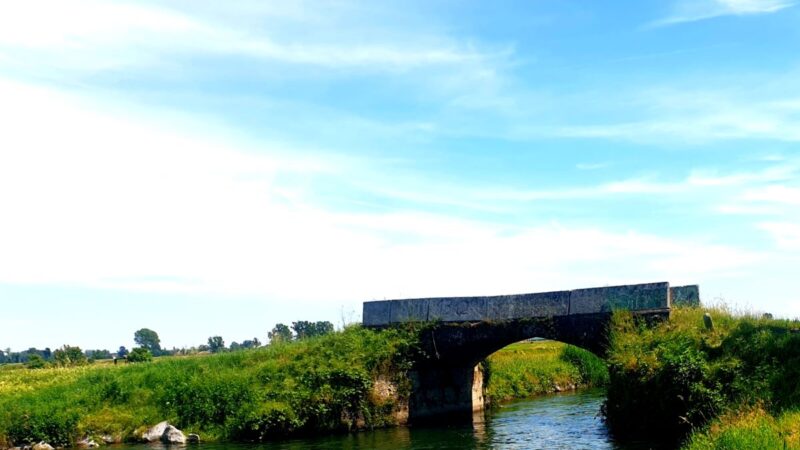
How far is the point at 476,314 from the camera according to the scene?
37.6 meters

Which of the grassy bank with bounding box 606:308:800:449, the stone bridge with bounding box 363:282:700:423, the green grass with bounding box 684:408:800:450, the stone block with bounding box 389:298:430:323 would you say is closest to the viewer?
the green grass with bounding box 684:408:800:450

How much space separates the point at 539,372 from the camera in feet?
179

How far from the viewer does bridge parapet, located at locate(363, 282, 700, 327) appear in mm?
32250

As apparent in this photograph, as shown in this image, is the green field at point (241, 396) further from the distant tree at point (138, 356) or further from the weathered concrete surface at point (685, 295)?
the distant tree at point (138, 356)

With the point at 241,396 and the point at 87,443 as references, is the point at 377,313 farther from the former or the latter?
the point at 87,443

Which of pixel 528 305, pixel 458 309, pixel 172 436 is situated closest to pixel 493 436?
pixel 528 305

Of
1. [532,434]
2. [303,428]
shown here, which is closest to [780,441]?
[532,434]

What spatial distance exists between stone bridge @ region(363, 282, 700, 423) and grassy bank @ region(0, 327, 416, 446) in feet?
3.95

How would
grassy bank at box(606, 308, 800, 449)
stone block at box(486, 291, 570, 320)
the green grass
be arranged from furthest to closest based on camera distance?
stone block at box(486, 291, 570, 320) → grassy bank at box(606, 308, 800, 449) → the green grass

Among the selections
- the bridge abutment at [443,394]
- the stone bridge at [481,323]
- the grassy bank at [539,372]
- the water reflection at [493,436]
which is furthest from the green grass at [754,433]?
the grassy bank at [539,372]

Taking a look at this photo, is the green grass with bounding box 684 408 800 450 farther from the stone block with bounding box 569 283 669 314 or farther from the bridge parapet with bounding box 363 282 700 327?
the bridge parapet with bounding box 363 282 700 327

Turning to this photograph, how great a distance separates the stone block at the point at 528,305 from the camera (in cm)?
3497

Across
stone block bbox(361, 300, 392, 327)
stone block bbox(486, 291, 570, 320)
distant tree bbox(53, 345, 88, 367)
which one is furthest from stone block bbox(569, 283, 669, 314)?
distant tree bbox(53, 345, 88, 367)

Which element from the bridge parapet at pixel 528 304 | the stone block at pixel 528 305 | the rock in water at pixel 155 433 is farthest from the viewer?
the rock in water at pixel 155 433
